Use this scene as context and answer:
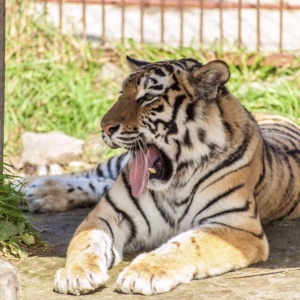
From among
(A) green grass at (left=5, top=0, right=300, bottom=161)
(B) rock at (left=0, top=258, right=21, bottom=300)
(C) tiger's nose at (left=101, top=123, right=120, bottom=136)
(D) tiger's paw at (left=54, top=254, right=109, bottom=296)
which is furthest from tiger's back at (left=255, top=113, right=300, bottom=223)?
(A) green grass at (left=5, top=0, right=300, bottom=161)

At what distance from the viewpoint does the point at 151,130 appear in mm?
4590

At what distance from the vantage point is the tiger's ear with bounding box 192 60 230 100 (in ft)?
14.9

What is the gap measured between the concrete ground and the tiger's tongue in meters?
0.36

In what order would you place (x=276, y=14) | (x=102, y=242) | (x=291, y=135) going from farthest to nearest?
(x=276, y=14), (x=291, y=135), (x=102, y=242)

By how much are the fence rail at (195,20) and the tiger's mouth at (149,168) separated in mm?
3825

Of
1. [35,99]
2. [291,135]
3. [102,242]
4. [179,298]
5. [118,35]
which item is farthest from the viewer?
[118,35]

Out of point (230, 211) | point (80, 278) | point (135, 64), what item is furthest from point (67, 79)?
point (80, 278)

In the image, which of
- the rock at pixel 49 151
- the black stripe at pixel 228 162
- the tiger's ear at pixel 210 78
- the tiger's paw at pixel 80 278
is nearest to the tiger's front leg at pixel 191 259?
the tiger's paw at pixel 80 278

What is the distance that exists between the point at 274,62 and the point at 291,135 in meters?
2.26

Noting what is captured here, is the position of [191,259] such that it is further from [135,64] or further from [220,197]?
[135,64]

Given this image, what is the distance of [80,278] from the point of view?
4039 mm

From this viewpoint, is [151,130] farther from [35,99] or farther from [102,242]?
[35,99]

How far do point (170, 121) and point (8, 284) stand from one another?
1.41 metres

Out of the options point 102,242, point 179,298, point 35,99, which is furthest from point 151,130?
point 35,99
